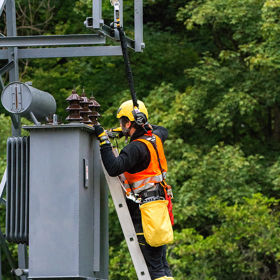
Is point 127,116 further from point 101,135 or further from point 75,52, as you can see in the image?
point 75,52

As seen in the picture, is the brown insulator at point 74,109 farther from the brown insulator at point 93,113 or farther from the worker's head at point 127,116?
the brown insulator at point 93,113

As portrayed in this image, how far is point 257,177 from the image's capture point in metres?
17.8

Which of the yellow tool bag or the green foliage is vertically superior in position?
the yellow tool bag

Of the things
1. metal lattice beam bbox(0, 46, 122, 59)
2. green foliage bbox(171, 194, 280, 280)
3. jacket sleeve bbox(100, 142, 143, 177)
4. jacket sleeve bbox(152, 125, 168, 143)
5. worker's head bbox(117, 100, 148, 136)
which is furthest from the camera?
green foliage bbox(171, 194, 280, 280)

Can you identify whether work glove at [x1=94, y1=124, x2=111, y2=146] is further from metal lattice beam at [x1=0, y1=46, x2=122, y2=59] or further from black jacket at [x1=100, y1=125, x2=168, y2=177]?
metal lattice beam at [x1=0, y1=46, x2=122, y2=59]

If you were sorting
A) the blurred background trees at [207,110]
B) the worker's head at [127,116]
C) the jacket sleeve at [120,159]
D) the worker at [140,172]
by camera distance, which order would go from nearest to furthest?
the jacket sleeve at [120,159] < the worker at [140,172] < the worker's head at [127,116] < the blurred background trees at [207,110]

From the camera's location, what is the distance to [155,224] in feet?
25.6

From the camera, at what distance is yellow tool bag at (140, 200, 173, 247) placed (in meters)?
7.80

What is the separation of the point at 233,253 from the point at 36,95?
29.4ft

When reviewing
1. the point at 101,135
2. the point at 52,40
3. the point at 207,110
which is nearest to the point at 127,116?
the point at 101,135

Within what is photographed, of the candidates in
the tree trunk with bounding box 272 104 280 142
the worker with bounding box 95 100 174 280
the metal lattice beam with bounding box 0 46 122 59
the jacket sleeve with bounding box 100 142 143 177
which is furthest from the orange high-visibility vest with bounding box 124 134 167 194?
the tree trunk with bounding box 272 104 280 142

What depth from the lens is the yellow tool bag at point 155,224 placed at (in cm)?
780

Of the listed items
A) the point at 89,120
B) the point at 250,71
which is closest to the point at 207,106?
the point at 250,71

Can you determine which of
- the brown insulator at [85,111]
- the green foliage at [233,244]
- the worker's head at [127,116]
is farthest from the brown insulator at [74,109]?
the green foliage at [233,244]
